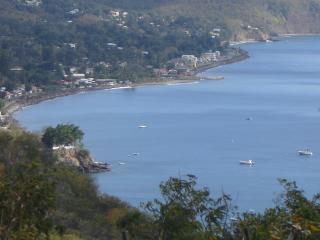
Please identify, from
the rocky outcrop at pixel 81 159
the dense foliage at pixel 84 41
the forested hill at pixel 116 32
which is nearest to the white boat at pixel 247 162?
the rocky outcrop at pixel 81 159

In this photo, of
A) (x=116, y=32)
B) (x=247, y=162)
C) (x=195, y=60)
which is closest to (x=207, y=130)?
(x=247, y=162)

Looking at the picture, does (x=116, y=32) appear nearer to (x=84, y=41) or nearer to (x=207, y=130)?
(x=84, y=41)

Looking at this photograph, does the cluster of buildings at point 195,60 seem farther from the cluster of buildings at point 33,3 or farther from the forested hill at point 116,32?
the cluster of buildings at point 33,3

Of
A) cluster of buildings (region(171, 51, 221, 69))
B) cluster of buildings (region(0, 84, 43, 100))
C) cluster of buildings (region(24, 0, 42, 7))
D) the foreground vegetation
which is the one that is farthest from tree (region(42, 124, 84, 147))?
cluster of buildings (region(24, 0, 42, 7))

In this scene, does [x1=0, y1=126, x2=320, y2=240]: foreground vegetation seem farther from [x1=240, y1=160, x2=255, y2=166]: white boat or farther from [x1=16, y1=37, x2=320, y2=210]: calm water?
[x1=240, y1=160, x2=255, y2=166]: white boat

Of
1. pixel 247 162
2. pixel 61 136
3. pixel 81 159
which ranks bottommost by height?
pixel 247 162
